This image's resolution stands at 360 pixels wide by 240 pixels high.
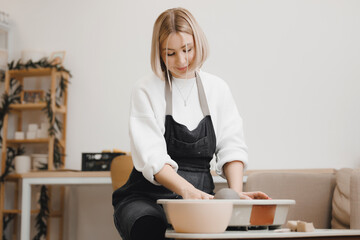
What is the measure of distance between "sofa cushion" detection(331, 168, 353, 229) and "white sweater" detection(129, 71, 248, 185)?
717 millimetres

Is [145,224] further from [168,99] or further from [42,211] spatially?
[42,211]

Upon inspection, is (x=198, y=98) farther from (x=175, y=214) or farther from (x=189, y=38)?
(x=175, y=214)

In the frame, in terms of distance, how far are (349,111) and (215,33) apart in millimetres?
1181

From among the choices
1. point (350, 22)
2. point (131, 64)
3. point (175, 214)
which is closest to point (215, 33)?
point (131, 64)

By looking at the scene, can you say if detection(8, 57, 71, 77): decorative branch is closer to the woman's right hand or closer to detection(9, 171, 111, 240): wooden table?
detection(9, 171, 111, 240): wooden table

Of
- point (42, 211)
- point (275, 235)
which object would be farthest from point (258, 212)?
point (42, 211)

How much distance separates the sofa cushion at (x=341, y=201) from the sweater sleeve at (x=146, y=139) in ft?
3.16

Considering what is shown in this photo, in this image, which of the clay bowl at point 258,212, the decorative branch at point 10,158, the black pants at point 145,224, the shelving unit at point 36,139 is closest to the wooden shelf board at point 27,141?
the shelving unit at point 36,139

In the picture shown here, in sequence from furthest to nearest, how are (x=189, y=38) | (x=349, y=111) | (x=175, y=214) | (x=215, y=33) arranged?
1. (x=215, y=33)
2. (x=349, y=111)
3. (x=189, y=38)
4. (x=175, y=214)

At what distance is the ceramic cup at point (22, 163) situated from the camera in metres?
3.95

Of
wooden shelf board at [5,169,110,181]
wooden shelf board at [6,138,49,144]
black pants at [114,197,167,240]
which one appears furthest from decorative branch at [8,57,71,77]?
black pants at [114,197,167,240]

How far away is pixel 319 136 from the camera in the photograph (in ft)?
12.0

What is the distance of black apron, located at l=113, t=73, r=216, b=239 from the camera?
1403 mm

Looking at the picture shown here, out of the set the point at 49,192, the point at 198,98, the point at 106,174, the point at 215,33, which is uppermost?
the point at 215,33
